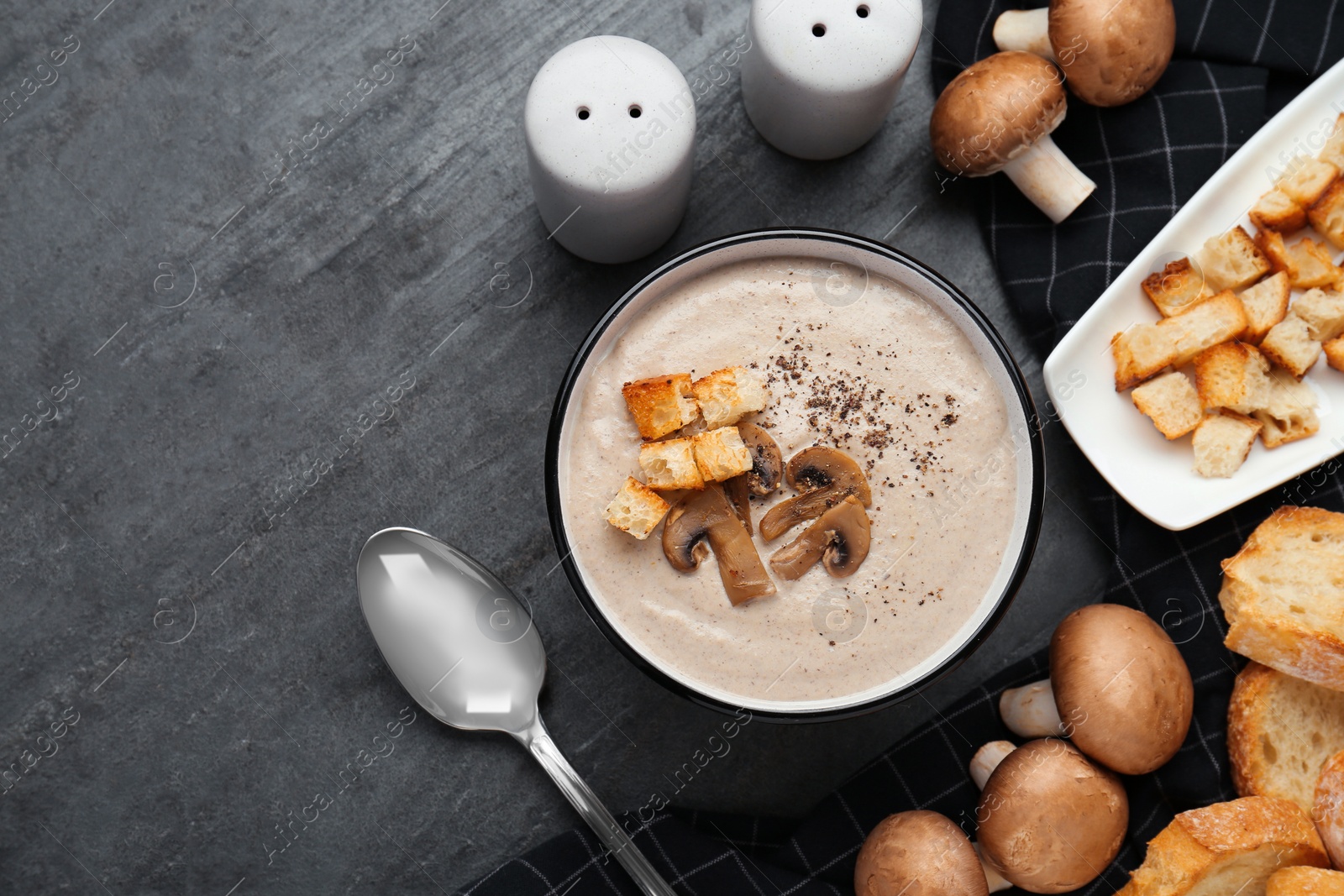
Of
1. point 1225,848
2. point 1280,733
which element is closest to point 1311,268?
point 1280,733

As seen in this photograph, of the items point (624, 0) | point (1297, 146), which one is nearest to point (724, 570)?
point (624, 0)

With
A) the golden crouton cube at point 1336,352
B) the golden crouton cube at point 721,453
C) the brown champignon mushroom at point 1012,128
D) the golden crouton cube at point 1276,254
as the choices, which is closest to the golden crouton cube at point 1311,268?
the golden crouton cube at point 1276,254

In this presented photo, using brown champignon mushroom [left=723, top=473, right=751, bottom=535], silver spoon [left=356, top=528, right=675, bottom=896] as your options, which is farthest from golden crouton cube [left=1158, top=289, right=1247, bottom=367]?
silver spoon [left=356, top=528, right=675, bottom=896]

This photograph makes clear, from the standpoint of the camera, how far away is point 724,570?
6.23 feet

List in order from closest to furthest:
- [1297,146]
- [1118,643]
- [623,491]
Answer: [623,491], [1118,643], [1297,146]

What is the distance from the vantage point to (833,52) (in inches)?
76.3

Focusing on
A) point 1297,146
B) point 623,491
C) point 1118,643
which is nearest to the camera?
point 623,491

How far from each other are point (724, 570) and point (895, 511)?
357 mm

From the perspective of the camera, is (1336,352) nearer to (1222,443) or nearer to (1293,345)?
(1293,345)

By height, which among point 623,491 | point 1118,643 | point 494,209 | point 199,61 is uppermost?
point 199,61

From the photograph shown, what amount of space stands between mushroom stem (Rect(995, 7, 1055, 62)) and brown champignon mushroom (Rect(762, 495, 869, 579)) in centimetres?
121

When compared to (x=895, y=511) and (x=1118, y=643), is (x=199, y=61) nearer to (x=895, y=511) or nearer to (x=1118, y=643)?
(x=895, y=511)

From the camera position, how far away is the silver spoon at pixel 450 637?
7.15 feet

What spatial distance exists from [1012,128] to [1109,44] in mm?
293
